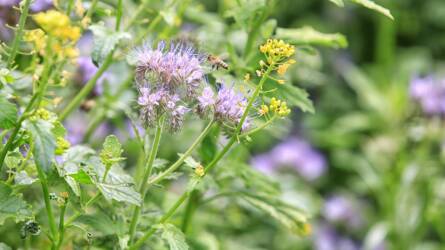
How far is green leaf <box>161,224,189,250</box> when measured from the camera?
3.18ft

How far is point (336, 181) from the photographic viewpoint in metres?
3.02

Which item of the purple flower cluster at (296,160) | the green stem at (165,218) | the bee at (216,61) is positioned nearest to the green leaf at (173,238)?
the green stem at (165,218)

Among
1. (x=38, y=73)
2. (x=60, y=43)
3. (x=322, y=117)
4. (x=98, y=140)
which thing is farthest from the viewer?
(x=322, y=117)

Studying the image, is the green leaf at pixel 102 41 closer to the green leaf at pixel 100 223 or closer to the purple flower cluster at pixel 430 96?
the green leaf at pixel 100 223

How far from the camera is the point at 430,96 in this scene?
2.18m

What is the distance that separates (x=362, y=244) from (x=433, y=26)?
3.88 ft

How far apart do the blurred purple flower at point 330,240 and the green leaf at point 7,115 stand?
1.74m

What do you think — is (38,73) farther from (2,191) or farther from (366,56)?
(366,56)

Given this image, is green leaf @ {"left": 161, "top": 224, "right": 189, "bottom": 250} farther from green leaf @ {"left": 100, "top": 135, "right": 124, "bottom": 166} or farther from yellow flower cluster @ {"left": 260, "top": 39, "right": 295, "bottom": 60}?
yellow flower cluster @ {"left": 260, "top": 39, "right": 295, "bottom": 60}

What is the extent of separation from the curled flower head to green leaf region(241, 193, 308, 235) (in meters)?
0.42

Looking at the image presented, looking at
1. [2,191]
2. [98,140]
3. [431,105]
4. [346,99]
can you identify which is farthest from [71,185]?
[346,99]

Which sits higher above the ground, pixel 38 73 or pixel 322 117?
pixel 38 73

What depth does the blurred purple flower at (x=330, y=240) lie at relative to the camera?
254 cm

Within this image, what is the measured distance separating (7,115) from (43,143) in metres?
0.09
